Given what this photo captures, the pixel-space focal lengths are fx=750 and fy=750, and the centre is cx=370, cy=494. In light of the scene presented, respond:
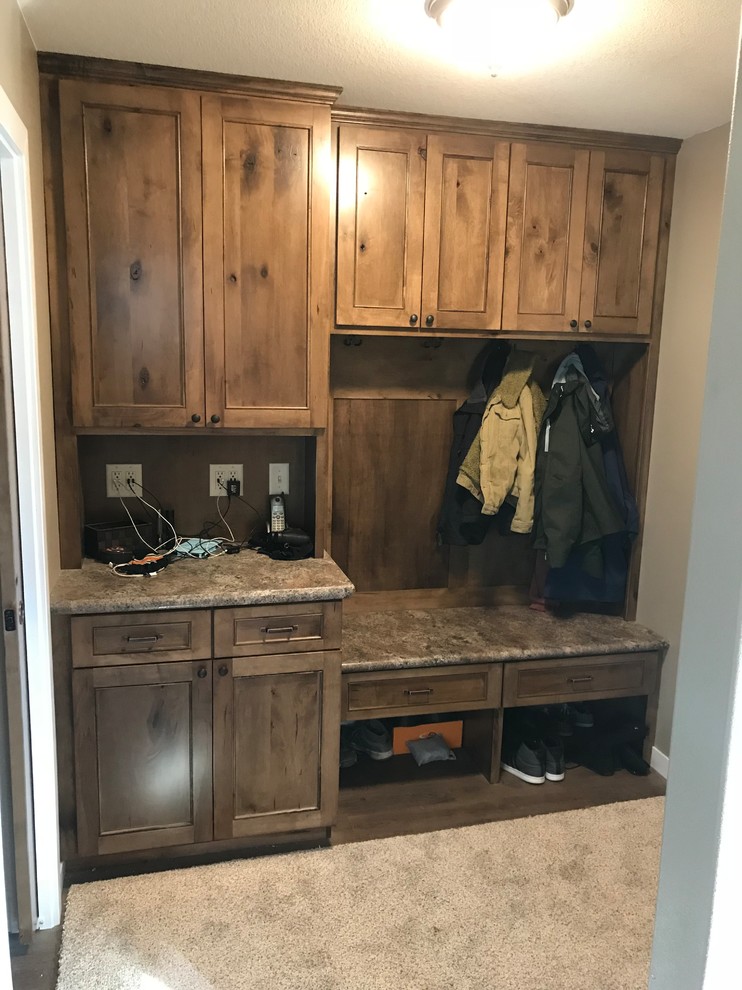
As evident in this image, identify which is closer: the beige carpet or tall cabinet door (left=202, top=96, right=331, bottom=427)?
the beige carpet

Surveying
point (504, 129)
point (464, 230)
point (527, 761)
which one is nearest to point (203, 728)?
point (527, 761)

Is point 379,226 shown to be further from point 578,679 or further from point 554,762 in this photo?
point 554,762

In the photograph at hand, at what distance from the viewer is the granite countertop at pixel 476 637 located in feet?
9.04

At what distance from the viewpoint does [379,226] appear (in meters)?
2.63

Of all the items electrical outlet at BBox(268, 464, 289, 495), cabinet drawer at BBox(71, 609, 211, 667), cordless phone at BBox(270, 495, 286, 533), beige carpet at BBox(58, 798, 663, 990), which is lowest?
beige carpet at BBox(58, 798, 663, 990)

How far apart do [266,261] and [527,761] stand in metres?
2.12

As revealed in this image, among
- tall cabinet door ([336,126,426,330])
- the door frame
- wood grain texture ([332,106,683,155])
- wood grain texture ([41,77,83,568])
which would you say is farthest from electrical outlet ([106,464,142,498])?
wood grain texture ([332,106,683,155])

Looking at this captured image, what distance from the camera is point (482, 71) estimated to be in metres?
2.23

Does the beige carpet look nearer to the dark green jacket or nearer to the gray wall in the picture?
the gray wall

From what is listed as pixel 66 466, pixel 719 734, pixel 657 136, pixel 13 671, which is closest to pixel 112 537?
pixel 66 466

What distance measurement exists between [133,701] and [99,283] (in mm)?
1299

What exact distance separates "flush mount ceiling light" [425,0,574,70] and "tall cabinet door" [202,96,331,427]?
0.62 m

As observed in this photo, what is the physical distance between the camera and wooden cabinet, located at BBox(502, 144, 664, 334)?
2762mm

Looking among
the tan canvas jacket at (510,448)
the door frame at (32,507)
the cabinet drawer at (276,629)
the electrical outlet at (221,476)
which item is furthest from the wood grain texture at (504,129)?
the cabinet drawer at (276,629)
